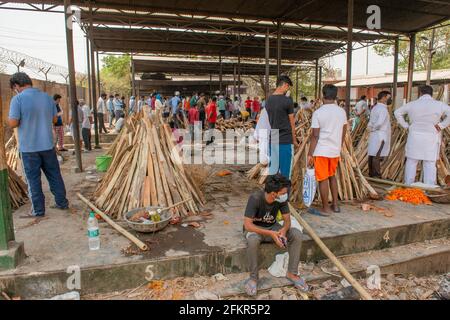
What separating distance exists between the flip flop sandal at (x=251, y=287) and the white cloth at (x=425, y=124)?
3.89 m

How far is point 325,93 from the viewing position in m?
4.20

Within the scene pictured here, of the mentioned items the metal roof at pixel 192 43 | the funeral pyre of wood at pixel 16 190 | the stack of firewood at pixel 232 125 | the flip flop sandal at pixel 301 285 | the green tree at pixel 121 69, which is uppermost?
the green tree at pixel 121 69

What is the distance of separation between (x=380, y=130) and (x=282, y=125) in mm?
2731

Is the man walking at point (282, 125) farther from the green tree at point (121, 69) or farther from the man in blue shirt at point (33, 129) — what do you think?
the green tree at point (121, 69)

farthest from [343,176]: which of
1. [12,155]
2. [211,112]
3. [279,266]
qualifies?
[211,112]

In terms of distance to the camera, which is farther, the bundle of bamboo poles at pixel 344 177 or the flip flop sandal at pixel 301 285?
the bundle of bamboo poles at pixel 344 177

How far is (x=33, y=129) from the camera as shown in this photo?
403cm

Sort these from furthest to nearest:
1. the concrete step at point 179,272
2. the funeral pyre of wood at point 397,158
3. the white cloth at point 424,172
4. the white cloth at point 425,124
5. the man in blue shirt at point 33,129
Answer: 1. the funeral pyre of wood at point 397,158
2. the white cloth at point 424,172
3. the white cloth at point 425,124
4. the man in blue shirt at point 33,129
5. the concrete step at point 179,272

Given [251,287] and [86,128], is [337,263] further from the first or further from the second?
[86,128]

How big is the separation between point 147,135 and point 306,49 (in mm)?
15158

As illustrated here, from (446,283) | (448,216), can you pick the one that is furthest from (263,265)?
(448,216)

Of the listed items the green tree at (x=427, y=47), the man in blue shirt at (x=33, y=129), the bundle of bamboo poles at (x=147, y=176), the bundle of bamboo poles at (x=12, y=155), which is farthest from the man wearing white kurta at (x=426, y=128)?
the green tree at (x=427, y=47)

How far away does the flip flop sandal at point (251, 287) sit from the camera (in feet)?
9.90

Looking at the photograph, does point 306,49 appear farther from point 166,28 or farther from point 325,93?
point 325,93
